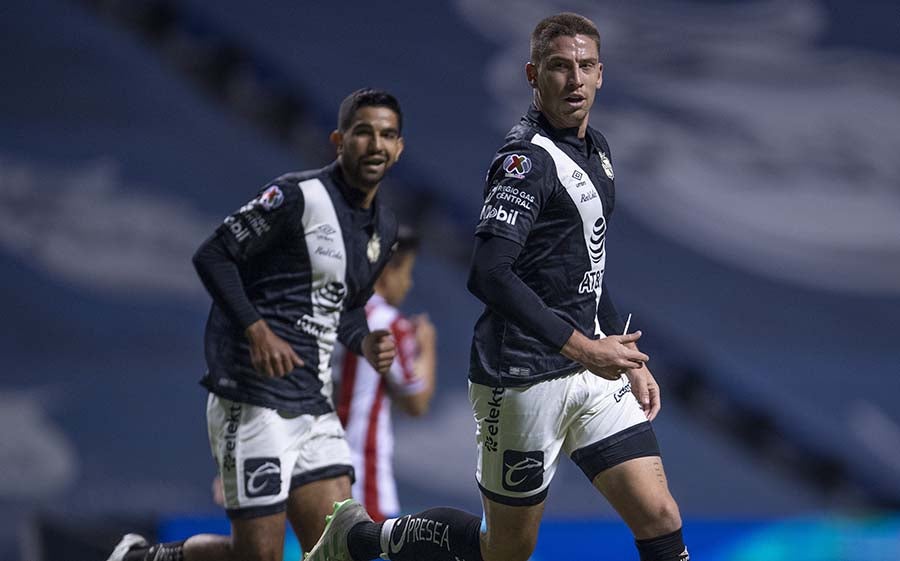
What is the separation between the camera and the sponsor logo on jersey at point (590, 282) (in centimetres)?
393

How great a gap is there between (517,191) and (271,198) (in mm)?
1142

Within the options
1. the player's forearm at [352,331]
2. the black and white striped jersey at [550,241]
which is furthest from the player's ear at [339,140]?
the black and white striped jersey at [550,241]

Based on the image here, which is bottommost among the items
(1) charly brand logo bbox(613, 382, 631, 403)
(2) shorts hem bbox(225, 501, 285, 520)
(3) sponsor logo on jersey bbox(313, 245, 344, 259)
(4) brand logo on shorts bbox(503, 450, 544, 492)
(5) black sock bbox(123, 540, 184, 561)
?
(5) black sock bbox(123, 540, 184, 561)

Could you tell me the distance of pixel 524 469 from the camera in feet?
12.8

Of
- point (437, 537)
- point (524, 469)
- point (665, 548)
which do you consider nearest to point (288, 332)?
point (437, 537)

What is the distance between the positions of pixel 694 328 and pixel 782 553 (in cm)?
340

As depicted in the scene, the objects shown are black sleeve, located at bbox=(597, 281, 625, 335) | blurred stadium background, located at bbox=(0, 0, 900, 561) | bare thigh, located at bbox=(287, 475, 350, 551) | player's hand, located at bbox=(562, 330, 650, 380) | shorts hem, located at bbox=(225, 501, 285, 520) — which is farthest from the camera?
blurred stadium background, located at bbox=(0, 0, 900, 561)

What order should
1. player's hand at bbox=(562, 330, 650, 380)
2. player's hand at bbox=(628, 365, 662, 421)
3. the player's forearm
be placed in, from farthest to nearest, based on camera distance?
the player's forearm, player's hand at bbox=(628, 365, 662, 421), player's hand at bbox=(562, 330, 650, 380)

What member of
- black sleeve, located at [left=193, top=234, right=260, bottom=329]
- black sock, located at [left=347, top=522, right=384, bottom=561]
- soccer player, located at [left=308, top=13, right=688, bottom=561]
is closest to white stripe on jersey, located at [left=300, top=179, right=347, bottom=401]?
black sleeve, located at [left=193, top=234, right=260, bottom=329]

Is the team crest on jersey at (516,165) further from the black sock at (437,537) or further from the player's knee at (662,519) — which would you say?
the black sock at (437,537)

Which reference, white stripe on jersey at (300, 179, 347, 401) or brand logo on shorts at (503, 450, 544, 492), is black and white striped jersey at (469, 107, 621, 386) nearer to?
brand logo on shorts at (503, 450, 544, 492)

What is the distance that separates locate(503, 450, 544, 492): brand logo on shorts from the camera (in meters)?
3.89

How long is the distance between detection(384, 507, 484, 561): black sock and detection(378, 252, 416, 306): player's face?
1.88m

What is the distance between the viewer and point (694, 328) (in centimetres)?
960
